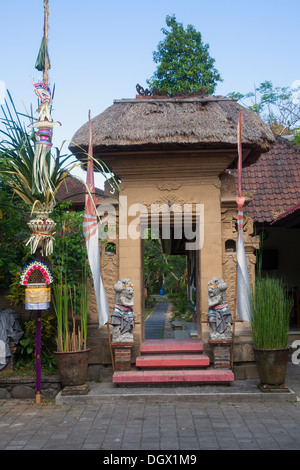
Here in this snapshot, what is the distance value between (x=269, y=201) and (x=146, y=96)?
4.53 metres

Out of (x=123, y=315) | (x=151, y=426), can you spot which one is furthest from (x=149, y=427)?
(x=123, y=315)

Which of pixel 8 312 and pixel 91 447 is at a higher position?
pixel 8 312

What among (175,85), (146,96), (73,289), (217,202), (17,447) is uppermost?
(175,85)

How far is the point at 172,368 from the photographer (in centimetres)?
651

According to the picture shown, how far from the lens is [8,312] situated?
656 centimetres

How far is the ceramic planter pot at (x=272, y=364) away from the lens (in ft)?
18.9

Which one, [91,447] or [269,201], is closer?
[91,447]

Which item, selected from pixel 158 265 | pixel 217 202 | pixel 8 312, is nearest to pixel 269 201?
pixel 217 202

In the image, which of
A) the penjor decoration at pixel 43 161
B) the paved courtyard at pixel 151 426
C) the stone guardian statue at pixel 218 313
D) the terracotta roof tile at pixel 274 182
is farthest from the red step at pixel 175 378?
the terracotta roof tile at pixel 274 182

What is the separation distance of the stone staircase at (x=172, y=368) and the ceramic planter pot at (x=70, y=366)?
1.82ft

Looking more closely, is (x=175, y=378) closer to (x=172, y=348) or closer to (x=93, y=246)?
(x=172, y=348)

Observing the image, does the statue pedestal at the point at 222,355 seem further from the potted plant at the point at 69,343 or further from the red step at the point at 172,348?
the potted plant at the point at 69,343

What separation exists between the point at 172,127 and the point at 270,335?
3.34 m

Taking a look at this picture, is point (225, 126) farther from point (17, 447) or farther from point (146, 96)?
point (17, 447)
